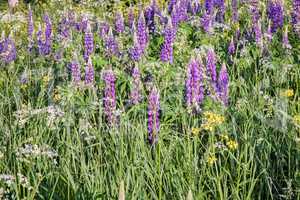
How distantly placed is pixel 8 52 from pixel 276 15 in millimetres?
2255

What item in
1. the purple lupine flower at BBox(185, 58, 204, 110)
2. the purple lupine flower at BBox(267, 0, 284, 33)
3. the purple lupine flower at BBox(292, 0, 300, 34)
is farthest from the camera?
the purple lupine flower at BBox(267, 0, 284, 33)

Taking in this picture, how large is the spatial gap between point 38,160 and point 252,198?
3.69 feet

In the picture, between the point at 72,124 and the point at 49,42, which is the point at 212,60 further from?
the point at 49,42

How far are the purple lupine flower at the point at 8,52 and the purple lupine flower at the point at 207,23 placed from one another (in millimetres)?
1628

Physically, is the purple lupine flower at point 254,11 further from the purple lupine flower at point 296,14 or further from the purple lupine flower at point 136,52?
the purple lupine flower at point 136,52

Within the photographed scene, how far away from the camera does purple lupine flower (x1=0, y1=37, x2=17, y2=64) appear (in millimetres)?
5047

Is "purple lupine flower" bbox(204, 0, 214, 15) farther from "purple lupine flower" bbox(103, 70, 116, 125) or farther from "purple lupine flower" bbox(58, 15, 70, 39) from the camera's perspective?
"purple lupine flower" bbox(103, 70, 116, 125)

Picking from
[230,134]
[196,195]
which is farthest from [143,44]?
[196,195]

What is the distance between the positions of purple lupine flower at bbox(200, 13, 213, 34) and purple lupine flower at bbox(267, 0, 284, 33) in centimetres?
56

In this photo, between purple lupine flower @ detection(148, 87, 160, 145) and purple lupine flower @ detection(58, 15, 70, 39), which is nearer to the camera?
purple lupine flower @ detection(148, 87, 160, 145)

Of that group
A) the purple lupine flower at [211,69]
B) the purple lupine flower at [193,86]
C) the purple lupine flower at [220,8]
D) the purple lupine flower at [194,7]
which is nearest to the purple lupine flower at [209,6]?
the purple lupine flower at [220,8]

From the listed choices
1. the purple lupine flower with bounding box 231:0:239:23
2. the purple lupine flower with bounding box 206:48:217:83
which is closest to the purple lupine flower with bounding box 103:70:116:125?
the purple lupine flower with bounding box 206:48:217:83

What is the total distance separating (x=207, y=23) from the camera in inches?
191

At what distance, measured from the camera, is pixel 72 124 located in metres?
3.60
